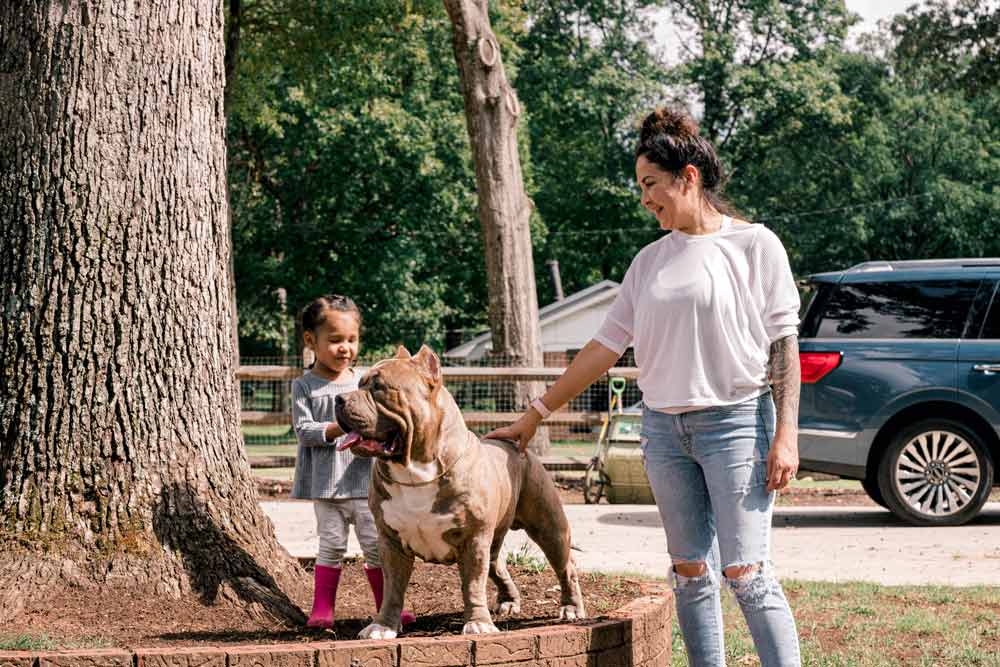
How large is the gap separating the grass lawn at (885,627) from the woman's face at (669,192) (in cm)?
205

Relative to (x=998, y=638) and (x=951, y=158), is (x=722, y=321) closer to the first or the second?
(x=998, y=638)

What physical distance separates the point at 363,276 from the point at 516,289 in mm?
23199

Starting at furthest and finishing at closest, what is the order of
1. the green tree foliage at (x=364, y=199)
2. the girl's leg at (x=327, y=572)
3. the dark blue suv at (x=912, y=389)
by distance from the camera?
the green tree foliage at (x=364, y=199) → the dark blue suv at (x=912, y=389) → the girl's leg at (x=327, y=572)

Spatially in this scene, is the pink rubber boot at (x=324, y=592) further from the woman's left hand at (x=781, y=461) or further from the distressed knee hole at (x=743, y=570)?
the woman's left hand at (x=781, y=461)

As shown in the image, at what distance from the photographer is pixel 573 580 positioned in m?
5.09

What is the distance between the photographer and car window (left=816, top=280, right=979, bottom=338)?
11.2 meters

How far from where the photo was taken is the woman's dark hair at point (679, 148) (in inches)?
171

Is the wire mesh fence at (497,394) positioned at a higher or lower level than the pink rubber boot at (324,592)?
higher

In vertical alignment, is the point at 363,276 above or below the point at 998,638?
above

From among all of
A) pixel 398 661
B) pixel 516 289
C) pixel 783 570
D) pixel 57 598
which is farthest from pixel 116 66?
pixel 516 289

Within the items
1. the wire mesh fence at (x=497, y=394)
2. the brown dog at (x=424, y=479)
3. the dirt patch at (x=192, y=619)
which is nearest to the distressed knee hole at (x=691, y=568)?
the brown dog at (x=424, y=479)

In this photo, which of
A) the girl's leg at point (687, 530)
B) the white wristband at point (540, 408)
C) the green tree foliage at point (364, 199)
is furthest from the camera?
the green tree foliage at point (364, 199)

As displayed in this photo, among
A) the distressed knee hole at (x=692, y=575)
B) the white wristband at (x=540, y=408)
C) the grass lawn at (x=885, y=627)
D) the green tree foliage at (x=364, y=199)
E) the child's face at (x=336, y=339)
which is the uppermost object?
the green tree foliage at (x=364, y=199)

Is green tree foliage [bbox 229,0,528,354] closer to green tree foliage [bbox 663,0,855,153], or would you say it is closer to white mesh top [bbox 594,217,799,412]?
green tree foliage [bbox 663,0,855,153]
